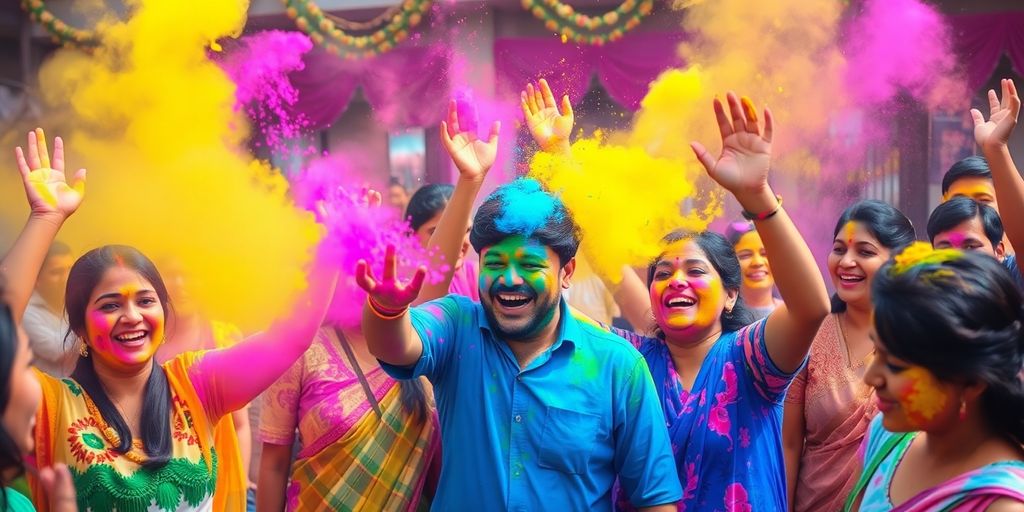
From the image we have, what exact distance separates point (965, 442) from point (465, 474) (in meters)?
1.33

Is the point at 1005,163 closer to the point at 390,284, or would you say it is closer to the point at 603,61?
the point at 390,284

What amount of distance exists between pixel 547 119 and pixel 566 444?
144 cm

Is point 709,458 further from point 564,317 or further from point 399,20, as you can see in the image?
point 399,20

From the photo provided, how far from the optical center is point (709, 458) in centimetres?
302

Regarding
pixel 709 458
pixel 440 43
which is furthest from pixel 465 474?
pixel 440 43

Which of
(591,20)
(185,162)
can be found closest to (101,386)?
(185,162)

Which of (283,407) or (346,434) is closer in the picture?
(346,434)

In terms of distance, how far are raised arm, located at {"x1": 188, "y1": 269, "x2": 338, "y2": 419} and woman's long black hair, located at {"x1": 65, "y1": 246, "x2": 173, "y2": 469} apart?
0.13 m

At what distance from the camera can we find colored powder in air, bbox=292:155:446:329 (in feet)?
9.43

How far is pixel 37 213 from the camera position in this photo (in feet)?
9.54

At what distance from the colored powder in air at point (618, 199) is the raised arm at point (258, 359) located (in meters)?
0.87

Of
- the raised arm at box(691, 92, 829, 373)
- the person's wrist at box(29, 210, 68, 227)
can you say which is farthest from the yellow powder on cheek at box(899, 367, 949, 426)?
the person's wrist at box(29, 210, 68, 227)

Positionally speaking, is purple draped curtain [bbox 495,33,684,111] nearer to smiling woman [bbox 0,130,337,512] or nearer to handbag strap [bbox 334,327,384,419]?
handbag strap [bbox 334,327,384,419]

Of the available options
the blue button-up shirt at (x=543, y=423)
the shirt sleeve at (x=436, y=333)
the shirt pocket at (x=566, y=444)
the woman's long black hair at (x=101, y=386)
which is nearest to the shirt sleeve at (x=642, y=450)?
the blue button-up shirt at (x=543, y=423)
